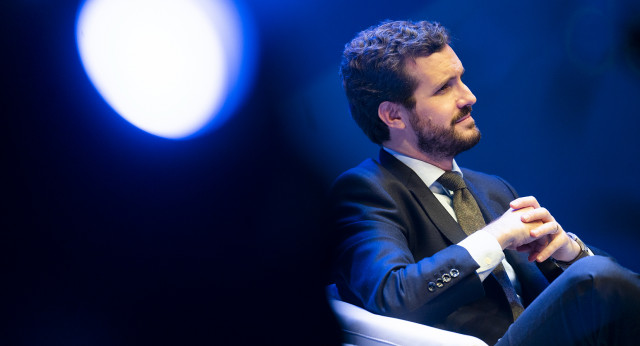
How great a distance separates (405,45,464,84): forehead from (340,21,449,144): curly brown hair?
2 centimetres

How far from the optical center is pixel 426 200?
4.88 feet

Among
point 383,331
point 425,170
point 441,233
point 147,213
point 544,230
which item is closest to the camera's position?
point 147,213

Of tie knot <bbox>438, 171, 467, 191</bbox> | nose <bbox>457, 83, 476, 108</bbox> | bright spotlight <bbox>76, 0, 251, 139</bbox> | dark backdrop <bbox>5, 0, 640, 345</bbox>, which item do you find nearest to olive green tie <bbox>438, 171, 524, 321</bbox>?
tie knot <bbox>438, 171, 467, 191</bbox>

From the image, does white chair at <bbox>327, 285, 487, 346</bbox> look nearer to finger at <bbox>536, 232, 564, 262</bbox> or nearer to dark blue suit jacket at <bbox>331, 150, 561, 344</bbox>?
dark blue suit jacket at <bbox>331, 150, 561, 344</bbox>

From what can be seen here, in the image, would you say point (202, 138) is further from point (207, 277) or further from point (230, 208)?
point (207, 277)

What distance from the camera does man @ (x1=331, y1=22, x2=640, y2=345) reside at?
1021 mm

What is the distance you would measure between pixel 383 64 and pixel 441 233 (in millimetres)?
543

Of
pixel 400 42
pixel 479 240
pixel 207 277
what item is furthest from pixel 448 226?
pixel 207 277

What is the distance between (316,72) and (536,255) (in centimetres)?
93

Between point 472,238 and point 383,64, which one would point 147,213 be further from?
point 383,64

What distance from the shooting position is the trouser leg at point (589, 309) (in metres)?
0.97

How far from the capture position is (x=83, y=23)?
2.41ft

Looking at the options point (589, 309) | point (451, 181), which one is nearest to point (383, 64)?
point (451, 181)

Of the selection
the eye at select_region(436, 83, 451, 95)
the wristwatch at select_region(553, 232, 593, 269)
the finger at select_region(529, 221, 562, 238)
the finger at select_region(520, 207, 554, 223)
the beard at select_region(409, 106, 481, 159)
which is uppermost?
the eye at select_region(436, 83, 451, 95)
